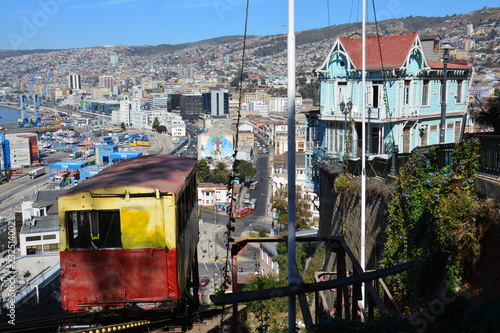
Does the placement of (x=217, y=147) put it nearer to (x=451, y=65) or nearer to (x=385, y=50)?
(x=451, y=65)

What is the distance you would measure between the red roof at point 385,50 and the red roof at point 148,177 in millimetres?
5787

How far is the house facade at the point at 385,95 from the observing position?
10812mm

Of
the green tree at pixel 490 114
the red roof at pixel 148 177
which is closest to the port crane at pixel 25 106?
the red roof at pixel 148 177

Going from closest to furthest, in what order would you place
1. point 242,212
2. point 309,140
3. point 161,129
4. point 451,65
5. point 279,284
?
1. point 451,65
2. point 279,284
3. point 309,140
4. point 242,212
5. point 161,129

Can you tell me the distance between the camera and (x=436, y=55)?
12.7m

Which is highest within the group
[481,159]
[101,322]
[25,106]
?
[481,159]

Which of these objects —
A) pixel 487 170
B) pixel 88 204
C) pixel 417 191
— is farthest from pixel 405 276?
pixel 88 204

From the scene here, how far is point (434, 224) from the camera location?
4438 millimetres

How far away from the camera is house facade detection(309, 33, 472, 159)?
10812 mm

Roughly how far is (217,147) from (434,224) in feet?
210

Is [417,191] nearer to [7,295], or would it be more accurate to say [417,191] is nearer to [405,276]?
[405,276]

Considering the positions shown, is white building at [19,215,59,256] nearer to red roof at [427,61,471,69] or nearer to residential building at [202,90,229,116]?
red roof at [427,61,471,69]

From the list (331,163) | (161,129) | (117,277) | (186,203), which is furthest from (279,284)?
(161,129)

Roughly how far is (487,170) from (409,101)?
6.66 metres
